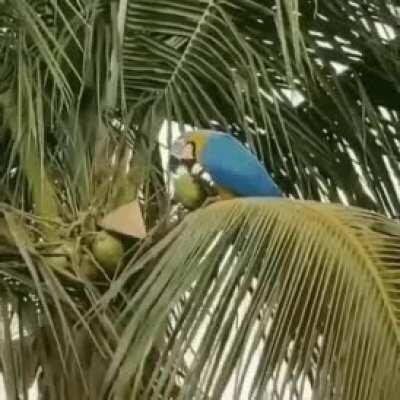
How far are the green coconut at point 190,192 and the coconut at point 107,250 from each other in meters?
0.09

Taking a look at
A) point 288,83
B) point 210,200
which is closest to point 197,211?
point 210,200

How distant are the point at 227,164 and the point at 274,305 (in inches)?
11.1

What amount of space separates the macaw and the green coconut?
0.07 feet

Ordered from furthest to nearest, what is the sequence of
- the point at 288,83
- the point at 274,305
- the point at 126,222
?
the point at 288,83 → the point at 126,222 → the point at 274,305

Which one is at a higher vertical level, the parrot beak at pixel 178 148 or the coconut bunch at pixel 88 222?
the parrot beak at pixel 178 148

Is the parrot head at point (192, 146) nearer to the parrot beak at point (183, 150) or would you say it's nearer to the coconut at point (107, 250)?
the parrot beak at point (183, 150)

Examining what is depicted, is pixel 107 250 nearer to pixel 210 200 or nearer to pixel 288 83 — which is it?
pixel 210 200

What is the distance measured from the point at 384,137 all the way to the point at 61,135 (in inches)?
17.0

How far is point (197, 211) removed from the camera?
40.9 inches

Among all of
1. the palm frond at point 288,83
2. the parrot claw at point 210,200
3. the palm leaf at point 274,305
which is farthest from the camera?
the palm frond at point 288,83

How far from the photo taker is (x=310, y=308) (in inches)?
35.1

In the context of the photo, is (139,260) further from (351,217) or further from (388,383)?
(388,383)

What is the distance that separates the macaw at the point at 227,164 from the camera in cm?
115

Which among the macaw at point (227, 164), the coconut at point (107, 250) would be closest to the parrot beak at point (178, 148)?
the macaw at point (227, 164)
